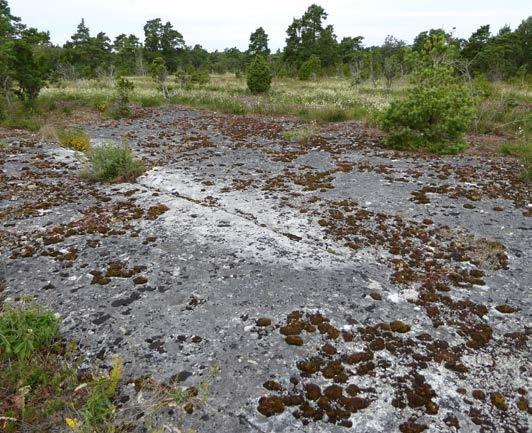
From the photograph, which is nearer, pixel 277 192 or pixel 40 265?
pixel 40 265

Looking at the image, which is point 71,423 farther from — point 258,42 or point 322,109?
point 258,42

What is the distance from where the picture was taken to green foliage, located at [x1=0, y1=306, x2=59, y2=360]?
3.80 metres

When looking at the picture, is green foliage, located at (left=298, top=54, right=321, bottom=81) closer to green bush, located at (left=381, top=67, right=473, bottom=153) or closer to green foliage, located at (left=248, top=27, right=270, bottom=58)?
green foliage, located at (left=248, top=27, right=270, bottom=58)

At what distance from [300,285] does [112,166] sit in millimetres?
6295

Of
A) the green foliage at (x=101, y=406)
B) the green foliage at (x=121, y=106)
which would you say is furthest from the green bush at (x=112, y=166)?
the green foliage at (x=121, y=106)

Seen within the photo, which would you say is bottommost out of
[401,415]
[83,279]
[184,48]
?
[401,415]

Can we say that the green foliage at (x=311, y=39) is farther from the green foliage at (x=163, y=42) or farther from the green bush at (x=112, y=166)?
the green bush at (x=112, y=166)

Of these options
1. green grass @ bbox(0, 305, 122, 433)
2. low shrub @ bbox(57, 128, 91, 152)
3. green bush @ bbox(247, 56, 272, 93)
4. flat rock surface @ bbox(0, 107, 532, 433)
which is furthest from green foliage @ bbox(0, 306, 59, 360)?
green bush @ bbox(247, 56, 272, 93)

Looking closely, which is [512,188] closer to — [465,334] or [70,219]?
[465,334]

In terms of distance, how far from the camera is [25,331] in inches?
156

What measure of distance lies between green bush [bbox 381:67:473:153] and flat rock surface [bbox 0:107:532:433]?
1902 millimetres

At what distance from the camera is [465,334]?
422 cm

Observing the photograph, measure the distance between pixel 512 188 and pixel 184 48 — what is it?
191 feet

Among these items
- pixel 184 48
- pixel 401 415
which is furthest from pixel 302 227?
pixel 184 48
